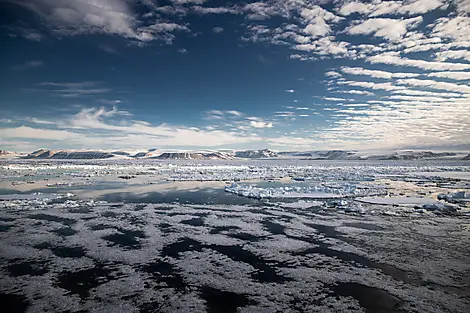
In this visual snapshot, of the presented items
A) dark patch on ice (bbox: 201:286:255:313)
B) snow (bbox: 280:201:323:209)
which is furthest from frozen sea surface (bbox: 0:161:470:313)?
snow (bbox: 280:201:323:209)

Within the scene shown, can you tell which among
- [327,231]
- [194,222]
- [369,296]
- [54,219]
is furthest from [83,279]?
[327,231]

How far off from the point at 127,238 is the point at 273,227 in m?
4.60

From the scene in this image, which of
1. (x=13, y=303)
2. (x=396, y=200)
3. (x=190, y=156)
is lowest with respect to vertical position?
(x=13, y=303)

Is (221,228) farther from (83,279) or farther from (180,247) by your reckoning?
(83,279)

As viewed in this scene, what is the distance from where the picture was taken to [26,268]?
6.16 metres

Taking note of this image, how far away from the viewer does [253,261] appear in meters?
6.67

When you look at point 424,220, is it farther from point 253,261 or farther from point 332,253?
point 253,261

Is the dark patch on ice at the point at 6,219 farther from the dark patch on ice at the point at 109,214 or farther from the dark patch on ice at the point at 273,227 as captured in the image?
the dark patch on ice at the point at 273,227

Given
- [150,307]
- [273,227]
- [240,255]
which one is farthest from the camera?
[273,227]

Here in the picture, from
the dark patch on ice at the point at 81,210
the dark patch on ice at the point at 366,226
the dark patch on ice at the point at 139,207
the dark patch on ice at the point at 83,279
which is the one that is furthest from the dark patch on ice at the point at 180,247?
the dark patch on ice at the point at 81,210

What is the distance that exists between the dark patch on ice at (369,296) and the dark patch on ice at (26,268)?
595 centimetres

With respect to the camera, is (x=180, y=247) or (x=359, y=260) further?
(x=180, y=247)

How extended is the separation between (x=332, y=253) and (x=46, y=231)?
8.43m

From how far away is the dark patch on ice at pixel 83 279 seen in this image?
5.20 meters
